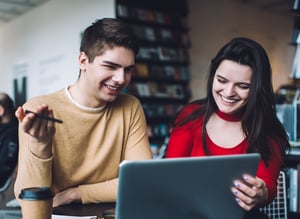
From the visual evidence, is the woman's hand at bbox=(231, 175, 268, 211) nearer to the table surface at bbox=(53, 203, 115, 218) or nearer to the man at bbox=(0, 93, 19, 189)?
the table surface at bbox=(53, 203, 115, 218)

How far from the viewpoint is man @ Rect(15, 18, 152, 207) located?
55.0 inches

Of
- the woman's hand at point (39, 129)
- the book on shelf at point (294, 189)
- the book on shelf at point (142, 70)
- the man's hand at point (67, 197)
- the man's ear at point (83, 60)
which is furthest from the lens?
the book on shelf at point (142, 70)

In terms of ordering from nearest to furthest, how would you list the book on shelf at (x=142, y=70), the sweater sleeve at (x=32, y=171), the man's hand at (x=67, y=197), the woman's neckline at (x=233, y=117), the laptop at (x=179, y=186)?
the laptop at (x=179, y=186) < the sweater sleeve at (x=32, y=171) < the man's hand at (x=67, y=197) < the woman's neckline at (x=233, y=117) < the book on shelf at (x=142, y=70)

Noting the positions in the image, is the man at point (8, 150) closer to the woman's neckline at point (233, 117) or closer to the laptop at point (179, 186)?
the woman's neckline at point (233, 117)

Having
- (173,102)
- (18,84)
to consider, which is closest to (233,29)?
(173,102)

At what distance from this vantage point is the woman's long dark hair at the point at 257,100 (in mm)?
1462

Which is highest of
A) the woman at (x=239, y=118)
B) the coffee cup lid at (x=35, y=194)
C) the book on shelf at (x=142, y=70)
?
the book on shelf at (x=142, y=70)

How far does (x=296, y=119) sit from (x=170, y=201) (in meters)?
2.11

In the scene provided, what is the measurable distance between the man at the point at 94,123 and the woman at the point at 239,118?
0.76 ft

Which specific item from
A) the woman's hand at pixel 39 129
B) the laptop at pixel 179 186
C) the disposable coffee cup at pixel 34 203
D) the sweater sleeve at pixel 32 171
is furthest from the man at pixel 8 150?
the laptop at pixel 179 186

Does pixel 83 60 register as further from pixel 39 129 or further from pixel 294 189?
pixel 294 189

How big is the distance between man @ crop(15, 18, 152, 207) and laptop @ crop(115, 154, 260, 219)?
0.51 meters

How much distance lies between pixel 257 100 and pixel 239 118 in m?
0.15

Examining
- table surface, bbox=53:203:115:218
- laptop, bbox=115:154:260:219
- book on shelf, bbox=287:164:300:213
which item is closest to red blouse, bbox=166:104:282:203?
table surface, bbox=53:203:115:218
